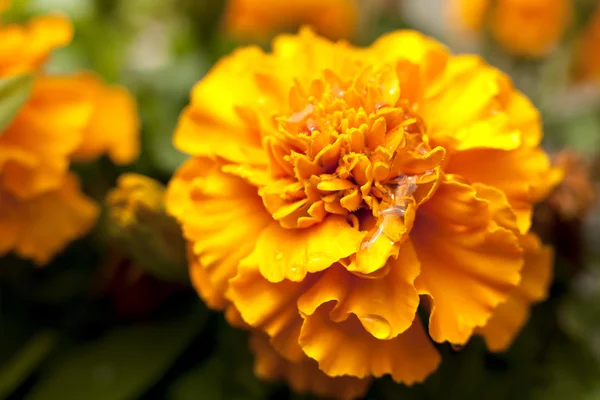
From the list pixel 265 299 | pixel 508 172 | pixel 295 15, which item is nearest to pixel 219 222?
pixel 265 299

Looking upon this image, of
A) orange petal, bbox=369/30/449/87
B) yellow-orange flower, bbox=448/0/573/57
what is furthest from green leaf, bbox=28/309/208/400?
yellow-orange flower, bbox=448/0/573/57

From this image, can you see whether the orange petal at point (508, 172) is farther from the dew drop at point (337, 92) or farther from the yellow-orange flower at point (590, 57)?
the yellow-orange flower at point (590, 57)

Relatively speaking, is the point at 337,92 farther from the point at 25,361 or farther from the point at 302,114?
the point at 25,361

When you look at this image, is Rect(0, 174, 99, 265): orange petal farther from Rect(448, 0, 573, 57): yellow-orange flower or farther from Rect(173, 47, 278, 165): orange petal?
Rect(448, 0, 573, 57): yellow-orange flower

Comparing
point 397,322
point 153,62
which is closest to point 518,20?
point 153,62

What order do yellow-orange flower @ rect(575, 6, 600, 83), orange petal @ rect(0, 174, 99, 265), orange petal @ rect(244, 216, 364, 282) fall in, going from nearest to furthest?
orange petal @ rect(244, 216, 364, 282)
orange petal @ rect(0, 174, 99, 265)
yellow-orange flower @ rect(575, 6, 600, 83)
